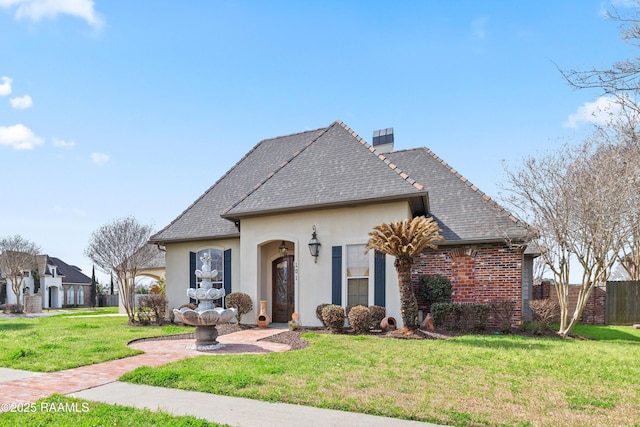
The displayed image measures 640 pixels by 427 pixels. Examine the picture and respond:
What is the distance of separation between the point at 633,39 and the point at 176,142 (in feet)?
37.6

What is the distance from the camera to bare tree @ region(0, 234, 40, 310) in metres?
30.5

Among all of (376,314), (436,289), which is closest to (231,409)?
(376,314)

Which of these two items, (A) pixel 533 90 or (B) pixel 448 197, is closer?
(A) pixel 533 90

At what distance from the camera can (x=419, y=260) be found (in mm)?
13016

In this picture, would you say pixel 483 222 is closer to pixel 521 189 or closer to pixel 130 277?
pixel 521 189

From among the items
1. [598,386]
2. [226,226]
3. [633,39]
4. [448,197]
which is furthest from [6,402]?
[448,197]

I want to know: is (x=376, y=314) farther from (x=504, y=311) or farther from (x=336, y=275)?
(x=504, y=311)

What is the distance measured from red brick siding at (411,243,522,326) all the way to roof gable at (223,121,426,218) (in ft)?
8.17

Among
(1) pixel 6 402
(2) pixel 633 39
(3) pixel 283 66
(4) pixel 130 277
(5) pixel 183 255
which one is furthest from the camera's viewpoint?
(4) pixel 130 277

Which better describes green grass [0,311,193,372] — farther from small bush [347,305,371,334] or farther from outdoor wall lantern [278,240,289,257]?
small bush [347,305,371,334]

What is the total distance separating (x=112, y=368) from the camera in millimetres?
6973

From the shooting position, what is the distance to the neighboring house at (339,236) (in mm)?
12000

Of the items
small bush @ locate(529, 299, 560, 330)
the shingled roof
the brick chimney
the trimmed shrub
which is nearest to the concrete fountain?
the trimmed shrub

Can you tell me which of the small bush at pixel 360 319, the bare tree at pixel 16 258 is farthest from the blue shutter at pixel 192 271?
the bare tree at pixel 16 258
